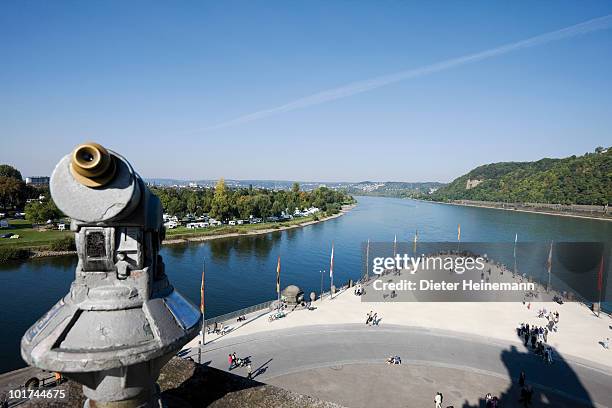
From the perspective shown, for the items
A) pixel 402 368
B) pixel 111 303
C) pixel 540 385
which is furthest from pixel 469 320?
pixel 111 303

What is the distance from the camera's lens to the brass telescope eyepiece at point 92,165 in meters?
2.69

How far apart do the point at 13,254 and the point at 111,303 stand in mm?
56427

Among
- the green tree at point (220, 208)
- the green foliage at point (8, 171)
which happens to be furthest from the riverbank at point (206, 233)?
the green foliage at point (8, 171)

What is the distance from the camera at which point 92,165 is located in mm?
2682

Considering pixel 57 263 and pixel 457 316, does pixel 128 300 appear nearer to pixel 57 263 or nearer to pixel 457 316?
pixel 457 316

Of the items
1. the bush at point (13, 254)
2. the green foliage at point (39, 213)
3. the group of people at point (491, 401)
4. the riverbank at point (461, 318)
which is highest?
the green foliage at point (39, 213)

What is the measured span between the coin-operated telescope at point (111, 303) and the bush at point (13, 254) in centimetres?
5554

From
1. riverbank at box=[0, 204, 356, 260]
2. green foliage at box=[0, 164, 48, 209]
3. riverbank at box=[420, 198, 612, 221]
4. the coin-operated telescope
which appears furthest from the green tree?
riverbank at box=[420, 198, 612, 221]

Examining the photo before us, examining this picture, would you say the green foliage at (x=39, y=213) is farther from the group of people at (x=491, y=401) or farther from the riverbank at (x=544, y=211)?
the riverbank at (x=544, y=211)

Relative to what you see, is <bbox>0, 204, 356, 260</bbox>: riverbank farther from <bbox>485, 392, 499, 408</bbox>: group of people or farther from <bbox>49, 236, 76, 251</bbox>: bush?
<bbox>485, 392, 499, 408</bbox>: group of people

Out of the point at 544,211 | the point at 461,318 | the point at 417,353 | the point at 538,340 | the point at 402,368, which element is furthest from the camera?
the point at 544,211

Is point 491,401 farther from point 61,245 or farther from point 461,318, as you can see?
point 61,245

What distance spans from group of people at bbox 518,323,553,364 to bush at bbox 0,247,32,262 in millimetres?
53373

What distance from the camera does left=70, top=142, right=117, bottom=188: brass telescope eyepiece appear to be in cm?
269
